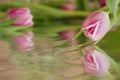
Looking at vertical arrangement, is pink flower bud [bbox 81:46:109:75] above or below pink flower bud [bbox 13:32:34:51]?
below

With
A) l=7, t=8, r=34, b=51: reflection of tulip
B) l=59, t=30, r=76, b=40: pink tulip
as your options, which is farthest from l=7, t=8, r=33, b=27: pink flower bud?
l=59, t=30, r=76, b=40: pink tulip

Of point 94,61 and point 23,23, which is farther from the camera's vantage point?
point 23,23

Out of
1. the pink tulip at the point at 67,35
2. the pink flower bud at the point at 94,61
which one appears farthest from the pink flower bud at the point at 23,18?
the pink flower bud at the point at 94,61

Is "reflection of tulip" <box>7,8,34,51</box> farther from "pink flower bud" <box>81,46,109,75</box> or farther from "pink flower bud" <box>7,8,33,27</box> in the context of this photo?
"pink flower bud" <box>81,46,109,75</box>

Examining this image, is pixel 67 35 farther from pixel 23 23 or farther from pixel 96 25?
pixel 96 25

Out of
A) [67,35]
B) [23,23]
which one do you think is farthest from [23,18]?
[67,35]

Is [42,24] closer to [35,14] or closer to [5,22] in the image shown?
[35,14]
